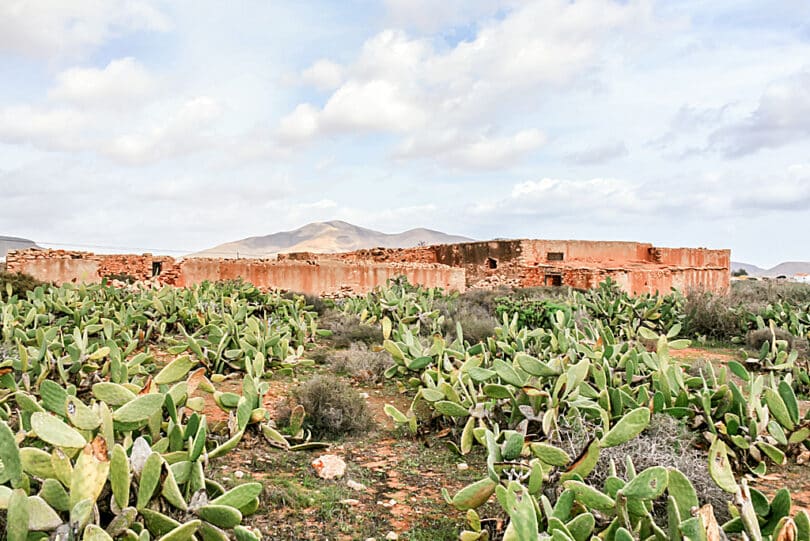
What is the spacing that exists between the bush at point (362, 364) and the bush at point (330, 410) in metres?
1.32

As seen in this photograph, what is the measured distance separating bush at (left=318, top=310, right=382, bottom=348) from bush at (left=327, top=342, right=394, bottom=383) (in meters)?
0.82

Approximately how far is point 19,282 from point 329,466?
37.7ft

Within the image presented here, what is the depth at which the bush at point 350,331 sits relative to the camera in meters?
8.07

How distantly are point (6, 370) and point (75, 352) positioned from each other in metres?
0.58

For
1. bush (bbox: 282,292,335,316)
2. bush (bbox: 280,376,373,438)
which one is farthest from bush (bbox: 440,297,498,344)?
bush (bbox: 280,376,373,438)

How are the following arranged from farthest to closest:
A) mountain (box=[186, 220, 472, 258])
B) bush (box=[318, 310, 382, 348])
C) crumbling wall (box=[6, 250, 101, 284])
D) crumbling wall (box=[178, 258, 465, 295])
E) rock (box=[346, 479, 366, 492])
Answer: mountain (box=[186, 220, 472, 258]), crumbling wall (box=[6, 250, 101, 284]), crumbling wall (box=[178, 258, 465, 295]), bush (box=[318, 310, 382, 348]), rock (box=[346, 479, 366, 492])

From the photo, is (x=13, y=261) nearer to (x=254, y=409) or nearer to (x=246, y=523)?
(x=254, y=409)

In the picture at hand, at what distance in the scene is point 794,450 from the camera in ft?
12.9

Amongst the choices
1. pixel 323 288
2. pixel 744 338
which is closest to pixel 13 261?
pixel 323 288

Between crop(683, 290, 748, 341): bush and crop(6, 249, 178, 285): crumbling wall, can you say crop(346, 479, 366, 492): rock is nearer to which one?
crop(683, 290, 748, 341): bush

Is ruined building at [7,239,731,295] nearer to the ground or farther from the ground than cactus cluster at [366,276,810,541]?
farther from the ground

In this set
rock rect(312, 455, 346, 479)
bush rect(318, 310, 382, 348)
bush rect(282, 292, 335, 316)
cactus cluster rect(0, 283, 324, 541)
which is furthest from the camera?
bush rect(282, 292, 335, 316)

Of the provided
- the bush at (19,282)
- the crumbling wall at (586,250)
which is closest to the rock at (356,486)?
the bush at (19,282)

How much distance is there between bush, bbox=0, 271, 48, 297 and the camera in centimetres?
1148
